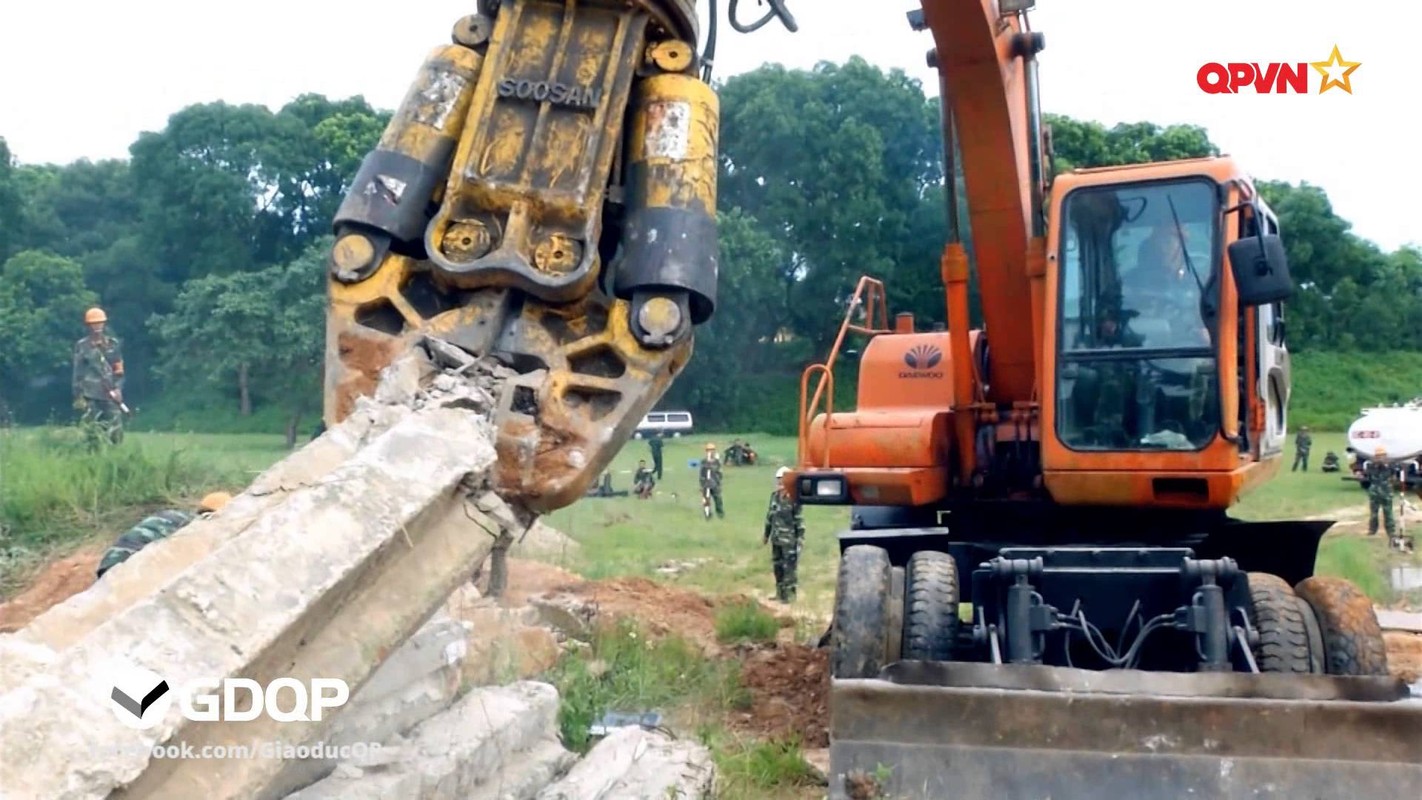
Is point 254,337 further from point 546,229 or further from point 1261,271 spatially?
point 1261,271

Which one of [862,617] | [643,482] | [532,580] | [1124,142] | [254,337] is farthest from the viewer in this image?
[1124,142]

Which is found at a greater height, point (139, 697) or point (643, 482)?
point (139, 697)

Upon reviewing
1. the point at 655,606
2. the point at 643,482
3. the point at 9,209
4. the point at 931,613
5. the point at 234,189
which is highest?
the point at 234,189

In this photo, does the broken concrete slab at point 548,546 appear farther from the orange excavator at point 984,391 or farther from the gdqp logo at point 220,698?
the gdqp logo at point 220,698

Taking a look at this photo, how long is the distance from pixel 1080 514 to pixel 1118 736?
2.18 m

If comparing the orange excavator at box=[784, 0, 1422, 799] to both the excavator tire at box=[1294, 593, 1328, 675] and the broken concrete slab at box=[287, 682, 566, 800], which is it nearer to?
the excavator tire at box=[1294, 593, 1328, 675]

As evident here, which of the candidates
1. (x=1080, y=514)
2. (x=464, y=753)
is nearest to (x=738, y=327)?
(x=1080, y=514)

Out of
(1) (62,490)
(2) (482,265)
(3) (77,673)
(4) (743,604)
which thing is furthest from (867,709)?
(1) (62,490)

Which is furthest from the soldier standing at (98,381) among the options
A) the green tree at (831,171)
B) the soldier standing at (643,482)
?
the green tree at (831,171)

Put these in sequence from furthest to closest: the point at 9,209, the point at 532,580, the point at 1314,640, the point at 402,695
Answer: the point at 9,209 → the point at 532,580 → the point at 1314,640 → the point at 402,695

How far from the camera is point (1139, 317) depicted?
587cm

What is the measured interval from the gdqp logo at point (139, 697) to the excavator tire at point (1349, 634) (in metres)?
4.38

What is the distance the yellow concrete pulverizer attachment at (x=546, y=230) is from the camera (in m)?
4.11

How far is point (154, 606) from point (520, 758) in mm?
2137
